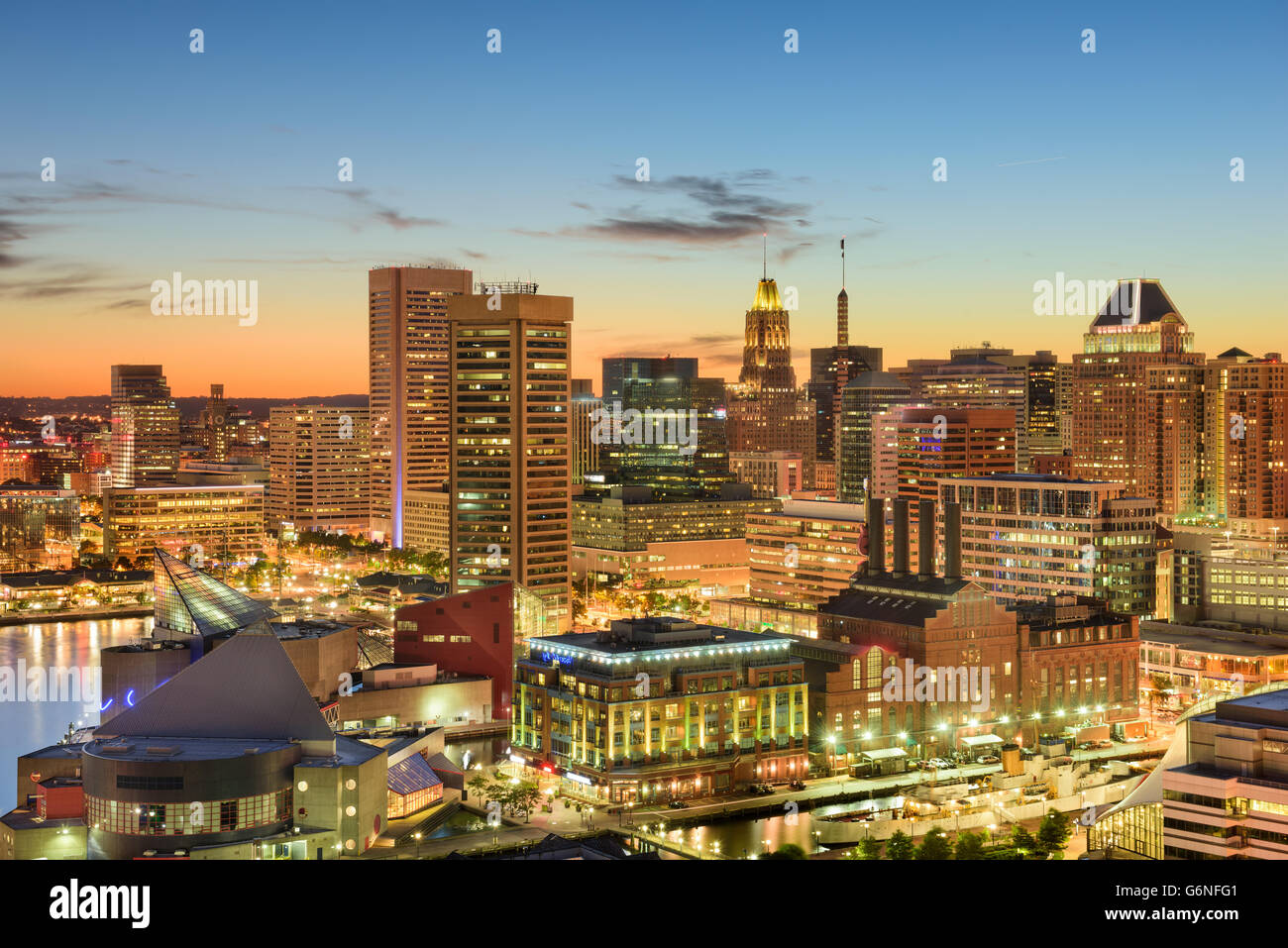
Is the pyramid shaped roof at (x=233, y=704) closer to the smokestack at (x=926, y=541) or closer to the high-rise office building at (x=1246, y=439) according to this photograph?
the smokestack at (x=926, y=541)

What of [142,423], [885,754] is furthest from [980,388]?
[885,754]

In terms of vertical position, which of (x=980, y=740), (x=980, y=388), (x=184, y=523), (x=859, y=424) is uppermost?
(x=980, y=388)

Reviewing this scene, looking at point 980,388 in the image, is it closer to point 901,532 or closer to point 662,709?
point 901,532

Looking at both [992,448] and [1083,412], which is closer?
[992,448]

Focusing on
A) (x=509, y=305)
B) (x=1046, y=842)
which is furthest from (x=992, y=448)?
(x=1046, y=842)

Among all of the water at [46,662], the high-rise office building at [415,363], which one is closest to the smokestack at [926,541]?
the water at [46,662]
